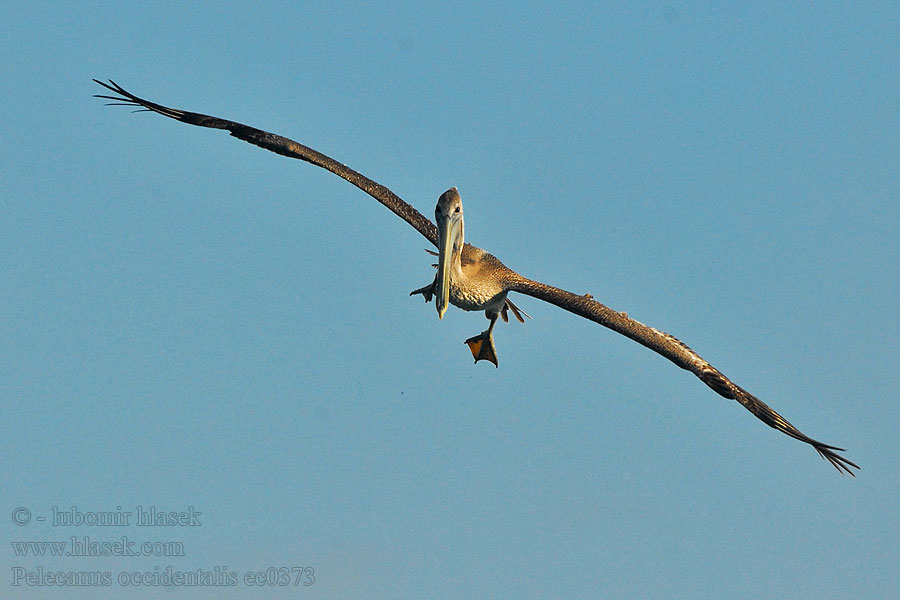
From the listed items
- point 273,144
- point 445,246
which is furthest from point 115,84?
point 445,246

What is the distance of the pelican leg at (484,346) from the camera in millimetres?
19406

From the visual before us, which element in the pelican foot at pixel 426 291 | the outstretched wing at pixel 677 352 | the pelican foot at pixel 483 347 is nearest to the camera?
the outstretched wing at pixel 677 352

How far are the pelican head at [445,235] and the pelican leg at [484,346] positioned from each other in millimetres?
4149

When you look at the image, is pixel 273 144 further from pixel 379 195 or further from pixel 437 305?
pixel 437 305

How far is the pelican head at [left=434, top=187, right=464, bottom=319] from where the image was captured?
14977 millimetres

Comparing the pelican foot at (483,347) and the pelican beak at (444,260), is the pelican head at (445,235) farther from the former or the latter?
the pelican foot at (483,347)

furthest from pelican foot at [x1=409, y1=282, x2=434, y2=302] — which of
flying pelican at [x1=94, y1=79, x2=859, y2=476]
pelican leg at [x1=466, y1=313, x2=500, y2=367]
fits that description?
pelican leg at [x1=466, y1=313, x2=500, y2=367]

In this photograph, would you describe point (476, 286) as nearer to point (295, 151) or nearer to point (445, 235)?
point (445, 235)

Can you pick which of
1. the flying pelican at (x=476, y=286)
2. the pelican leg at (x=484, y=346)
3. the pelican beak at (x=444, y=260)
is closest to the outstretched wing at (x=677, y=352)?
the flying pelican at (x=476, y=286)

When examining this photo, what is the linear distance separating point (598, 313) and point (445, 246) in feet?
7.69

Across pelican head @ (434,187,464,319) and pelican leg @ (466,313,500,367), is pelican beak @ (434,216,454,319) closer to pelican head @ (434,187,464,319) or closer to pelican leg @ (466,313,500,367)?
pelican head @ (434,187,464,319)

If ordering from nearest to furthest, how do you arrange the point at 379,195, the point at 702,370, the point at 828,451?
the point at 828,451 < the point at 702,370 < the point at 379,195

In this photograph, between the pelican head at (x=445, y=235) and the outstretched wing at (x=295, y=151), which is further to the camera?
the outstretched wing at (x=295, y=151)

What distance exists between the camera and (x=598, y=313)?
15.4 meters
